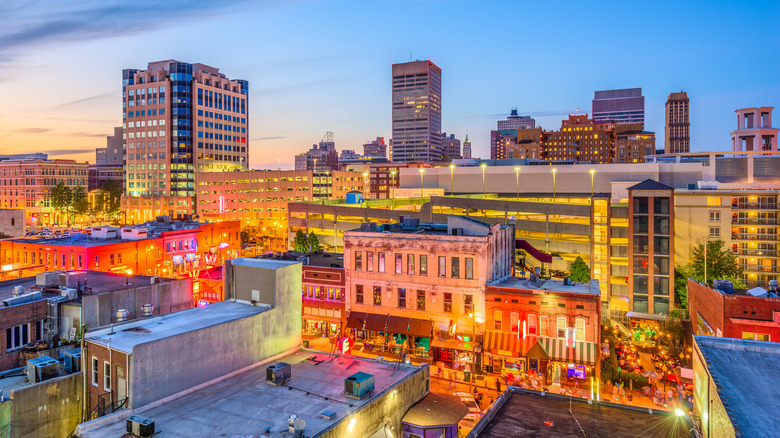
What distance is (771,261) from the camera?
73.4 meters

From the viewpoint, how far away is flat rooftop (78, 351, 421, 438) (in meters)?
19.2

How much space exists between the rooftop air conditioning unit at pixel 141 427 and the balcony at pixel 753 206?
8242cm

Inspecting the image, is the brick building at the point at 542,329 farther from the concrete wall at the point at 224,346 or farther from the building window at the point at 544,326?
the concrete wall at the point at 224,346

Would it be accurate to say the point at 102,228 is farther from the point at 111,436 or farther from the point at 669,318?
the point at 669,318

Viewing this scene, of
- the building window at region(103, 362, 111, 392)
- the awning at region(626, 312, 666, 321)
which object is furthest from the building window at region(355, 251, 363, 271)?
the awning at region(626, 312, 666, 321)

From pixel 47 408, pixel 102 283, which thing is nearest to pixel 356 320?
pixel 102 283

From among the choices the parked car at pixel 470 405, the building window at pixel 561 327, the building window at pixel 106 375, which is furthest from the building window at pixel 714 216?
the building window at pixel 106 375

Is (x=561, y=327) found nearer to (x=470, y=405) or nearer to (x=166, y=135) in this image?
(x=470, y=405)

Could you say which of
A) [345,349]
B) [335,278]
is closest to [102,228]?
[335,278]

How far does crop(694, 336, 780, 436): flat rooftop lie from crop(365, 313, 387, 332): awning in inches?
1095

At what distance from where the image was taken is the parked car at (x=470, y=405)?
31.8 metres

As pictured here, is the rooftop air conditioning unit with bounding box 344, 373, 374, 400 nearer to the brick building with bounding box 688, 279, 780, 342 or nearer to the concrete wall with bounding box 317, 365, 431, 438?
the concrete wall with bounding box 317, 365, 431, 438

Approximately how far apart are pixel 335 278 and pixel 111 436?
31095mm

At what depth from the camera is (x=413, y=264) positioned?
4503 cm
